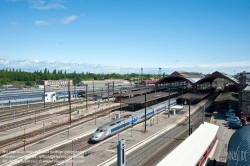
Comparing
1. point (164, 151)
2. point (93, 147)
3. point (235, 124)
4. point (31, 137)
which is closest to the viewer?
point (164, 151)

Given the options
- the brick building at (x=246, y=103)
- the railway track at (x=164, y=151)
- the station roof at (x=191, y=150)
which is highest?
→ the brick building at (x=246, y=103)

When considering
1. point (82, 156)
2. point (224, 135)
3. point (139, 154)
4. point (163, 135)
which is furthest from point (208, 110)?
point (82, 156)

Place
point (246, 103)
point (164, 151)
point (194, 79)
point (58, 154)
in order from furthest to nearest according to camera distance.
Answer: point (194, 79)
point (246, 103)
point (164, 151)
point (58, 154)

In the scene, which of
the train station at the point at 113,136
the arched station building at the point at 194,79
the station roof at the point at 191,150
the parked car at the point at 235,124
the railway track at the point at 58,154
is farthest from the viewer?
the arched station building at the point at 194,79

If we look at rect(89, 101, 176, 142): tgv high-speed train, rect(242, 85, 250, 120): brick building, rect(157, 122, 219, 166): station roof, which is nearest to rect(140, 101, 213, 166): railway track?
rect(157, 122, 219, 166): station roof

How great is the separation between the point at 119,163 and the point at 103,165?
18289 millimetres

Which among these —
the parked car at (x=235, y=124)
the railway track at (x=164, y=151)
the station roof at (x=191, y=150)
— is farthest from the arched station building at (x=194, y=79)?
the station roof at (x=191, y=150)

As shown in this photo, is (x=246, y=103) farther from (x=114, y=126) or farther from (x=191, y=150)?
(x=191, y=150)

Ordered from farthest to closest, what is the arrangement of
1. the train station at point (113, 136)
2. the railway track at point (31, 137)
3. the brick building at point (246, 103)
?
the brick building at point (246, 103) → the railway track at point (31, 137) → the train station at point (113, 136)

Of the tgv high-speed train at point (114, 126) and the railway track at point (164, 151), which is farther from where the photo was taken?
the tgv high-speed train at point (114, 126)

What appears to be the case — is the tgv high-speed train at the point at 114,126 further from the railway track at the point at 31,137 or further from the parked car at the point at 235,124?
the parked car at the point at 235,124

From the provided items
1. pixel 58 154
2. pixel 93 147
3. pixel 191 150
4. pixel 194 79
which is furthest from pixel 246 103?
pixel 194 79

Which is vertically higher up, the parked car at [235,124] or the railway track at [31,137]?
the parked car at [235,124]

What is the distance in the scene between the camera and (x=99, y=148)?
106ft
